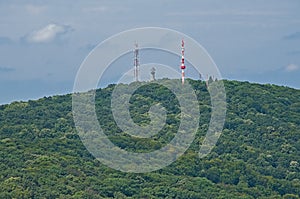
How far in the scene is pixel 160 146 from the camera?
9012cm

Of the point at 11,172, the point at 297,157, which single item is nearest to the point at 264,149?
the point at 297,157

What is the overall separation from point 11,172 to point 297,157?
2632 cm

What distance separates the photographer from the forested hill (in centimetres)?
7894

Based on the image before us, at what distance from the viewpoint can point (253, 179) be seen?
282ft

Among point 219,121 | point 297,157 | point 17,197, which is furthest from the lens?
point 219,121

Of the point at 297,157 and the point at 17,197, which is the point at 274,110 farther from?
the point at 17,197

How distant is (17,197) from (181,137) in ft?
79.8

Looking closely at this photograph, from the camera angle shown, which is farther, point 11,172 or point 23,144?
point 23,144

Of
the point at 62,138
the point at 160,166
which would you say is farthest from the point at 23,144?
the point at 160,166

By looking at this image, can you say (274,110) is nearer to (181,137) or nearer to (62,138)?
(181,137)

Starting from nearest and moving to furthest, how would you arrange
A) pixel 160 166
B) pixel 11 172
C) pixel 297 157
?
1. pixel 11 172
2. pixel 160 166
3. pixel 297 157

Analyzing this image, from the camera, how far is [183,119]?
97.6m

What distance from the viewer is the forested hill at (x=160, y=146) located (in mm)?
78938

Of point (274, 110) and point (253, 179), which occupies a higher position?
point (274, 110)
